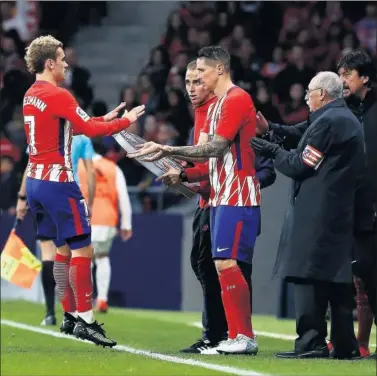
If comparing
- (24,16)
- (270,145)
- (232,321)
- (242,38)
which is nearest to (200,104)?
(270,145)

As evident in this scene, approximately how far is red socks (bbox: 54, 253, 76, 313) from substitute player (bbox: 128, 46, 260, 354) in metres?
1.63

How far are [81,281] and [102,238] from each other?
6317 millimetres

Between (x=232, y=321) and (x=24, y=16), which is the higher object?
(x=24, y=16)

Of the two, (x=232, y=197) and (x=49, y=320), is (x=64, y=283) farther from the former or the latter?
(x=49, y=320)

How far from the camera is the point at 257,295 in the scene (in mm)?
17781

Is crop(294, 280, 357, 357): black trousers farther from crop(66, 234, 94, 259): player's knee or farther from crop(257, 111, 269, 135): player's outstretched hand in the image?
crop(66, 234, 94, 259): player's knee

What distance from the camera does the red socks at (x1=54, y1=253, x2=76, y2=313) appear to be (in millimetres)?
11484

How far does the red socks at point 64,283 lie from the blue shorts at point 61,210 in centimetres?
55

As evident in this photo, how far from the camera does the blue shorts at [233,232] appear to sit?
10164 mm

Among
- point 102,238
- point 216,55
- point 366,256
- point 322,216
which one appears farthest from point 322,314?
point 102,238

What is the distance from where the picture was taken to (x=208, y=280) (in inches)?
430

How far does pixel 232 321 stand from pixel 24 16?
15408mm

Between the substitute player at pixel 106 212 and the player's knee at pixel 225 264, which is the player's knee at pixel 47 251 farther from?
the player's knee at pixel 225 264

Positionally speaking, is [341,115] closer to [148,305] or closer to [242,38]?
[148,305]
